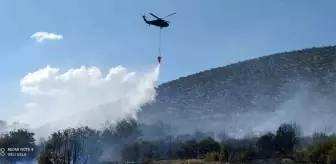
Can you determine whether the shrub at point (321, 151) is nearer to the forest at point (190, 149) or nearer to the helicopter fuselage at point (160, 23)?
the forest at point (190, 149)

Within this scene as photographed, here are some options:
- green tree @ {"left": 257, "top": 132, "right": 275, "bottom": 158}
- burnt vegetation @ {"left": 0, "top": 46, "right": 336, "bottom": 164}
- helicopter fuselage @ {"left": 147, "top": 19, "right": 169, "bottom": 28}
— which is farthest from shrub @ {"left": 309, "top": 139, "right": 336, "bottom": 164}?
helicopter fuselage @ {"left": 147, "top": 19, "right": 169, "bottom": 28}

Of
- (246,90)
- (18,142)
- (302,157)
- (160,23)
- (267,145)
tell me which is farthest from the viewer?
(246,90)

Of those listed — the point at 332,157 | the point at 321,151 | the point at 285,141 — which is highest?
the point at 285,141

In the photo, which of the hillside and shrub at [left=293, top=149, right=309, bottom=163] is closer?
shrub at [left=293, top=149, right=309, bottom=163]

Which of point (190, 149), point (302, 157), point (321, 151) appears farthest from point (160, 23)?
point (190, 149)

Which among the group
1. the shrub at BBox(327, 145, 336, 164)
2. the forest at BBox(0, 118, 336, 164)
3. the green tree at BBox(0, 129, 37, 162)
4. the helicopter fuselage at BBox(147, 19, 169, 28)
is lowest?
the shrub at BBox(327, 145, 336, 164)

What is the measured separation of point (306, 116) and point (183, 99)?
42384 millimetres

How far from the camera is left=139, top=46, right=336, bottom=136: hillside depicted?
13975 centimetres

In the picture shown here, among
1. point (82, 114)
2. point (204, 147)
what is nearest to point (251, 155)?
point (204, 147)

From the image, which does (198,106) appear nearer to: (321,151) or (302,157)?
(302,157)

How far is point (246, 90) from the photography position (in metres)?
148

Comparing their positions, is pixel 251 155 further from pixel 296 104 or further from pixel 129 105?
pixel 129 105

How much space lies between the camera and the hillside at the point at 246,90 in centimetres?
13975

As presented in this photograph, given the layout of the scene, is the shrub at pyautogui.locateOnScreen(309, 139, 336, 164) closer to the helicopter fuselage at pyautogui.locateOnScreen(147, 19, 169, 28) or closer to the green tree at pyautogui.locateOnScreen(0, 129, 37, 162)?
the helicopter fuselage at pyautogui.locateOnScreen(147, 19, 169, 28)
